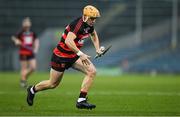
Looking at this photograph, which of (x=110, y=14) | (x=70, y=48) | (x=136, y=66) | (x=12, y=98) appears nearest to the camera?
(x=70, y=48)

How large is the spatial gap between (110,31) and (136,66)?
4.71 m

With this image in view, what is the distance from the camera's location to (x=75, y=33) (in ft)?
47.5

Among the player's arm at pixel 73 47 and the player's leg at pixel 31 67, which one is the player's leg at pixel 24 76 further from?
the player's arm at pixel 73 47

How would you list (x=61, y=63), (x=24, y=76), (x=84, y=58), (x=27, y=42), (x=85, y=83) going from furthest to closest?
(x=27, y=42)
(x=24, y=76)
(x=61, y=63)
(x=85, y=83)
(x=84, y=58)

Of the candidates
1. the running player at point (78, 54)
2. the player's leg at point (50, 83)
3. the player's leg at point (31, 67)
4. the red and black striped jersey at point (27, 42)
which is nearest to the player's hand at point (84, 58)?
the running player at point (78, 54)

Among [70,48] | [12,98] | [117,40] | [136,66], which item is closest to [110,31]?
[117,40]

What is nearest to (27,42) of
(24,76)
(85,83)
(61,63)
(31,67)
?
(31,67)

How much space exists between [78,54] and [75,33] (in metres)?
0.45

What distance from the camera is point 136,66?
45750 mm

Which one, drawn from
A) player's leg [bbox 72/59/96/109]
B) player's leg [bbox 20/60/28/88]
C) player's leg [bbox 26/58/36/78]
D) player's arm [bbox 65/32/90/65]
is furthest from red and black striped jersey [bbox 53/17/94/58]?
player's leg [bbox 26/58/36/78]

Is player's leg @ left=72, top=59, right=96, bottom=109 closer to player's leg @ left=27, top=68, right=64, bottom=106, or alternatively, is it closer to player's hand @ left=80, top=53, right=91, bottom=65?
player's hand @ left=80, top=53, right=91, bottom=65

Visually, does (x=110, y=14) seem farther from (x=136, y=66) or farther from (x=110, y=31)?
(x=136, y=66)

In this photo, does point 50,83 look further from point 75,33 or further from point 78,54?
point 75,33

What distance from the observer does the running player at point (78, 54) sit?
47.3ft
